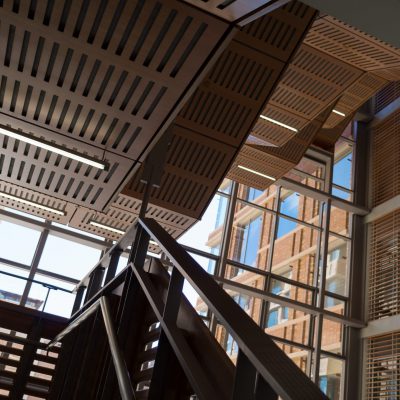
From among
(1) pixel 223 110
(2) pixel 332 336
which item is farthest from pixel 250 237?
(1) pixel 223 110

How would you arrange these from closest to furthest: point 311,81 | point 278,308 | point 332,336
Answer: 1. point 311,81
2. point 278,308
3. point 332,336

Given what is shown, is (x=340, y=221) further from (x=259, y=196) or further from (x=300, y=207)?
(x=259, y=196)

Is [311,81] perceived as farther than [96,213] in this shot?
Yes

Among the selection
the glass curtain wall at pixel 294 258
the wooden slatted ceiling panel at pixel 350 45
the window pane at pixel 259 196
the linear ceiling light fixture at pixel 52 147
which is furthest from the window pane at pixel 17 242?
the linear ceiling light fixture at pixel 52 147

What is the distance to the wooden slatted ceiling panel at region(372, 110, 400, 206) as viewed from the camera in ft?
38.7

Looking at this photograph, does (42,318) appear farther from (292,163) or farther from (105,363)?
(292,163)

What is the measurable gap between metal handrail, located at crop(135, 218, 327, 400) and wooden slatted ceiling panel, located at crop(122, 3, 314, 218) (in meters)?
2.32

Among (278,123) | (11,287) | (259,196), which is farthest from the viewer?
(259,196)

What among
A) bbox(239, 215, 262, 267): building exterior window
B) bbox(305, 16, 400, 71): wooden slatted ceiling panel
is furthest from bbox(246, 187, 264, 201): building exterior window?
bbox(305, 16, 400, 71): wooden slatted ceiling panel

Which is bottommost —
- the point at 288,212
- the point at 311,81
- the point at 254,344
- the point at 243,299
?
the point at 254,344

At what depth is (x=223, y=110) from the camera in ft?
14.0

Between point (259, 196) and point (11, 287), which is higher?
point (259, 196)

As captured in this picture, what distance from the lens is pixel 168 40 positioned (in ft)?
7.76

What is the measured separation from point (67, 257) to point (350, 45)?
6057 millimetres
